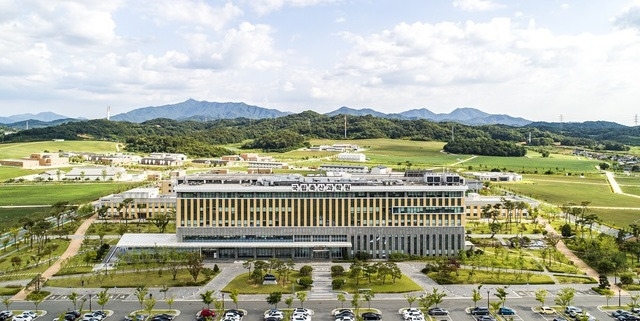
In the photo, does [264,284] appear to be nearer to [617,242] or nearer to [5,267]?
[5,267]

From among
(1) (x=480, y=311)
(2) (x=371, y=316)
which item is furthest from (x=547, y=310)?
(2) (x=371, y=316)

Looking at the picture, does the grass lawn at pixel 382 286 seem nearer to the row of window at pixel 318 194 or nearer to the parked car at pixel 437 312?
the parked car at pixel 437 312

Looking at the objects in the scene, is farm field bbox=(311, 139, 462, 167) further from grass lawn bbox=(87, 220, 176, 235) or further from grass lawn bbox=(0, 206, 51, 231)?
grass lawn bbox=(0, 206, 51, 231)

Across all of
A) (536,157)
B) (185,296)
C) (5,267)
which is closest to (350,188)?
(185,296)

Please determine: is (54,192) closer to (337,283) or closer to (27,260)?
(27,260)

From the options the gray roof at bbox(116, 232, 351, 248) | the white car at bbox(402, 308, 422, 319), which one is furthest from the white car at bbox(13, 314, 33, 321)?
the white car at bbox(402, 308, 422, 319)

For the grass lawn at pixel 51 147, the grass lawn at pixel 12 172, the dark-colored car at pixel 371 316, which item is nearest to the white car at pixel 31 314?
the dark-colored car at pixel 371 316

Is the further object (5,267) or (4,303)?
(5,267)
